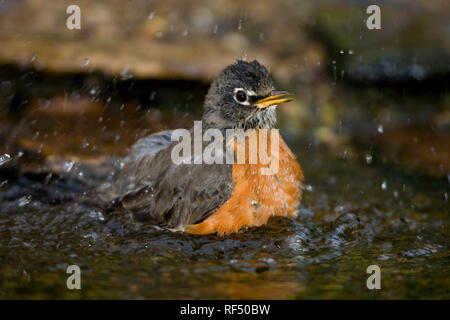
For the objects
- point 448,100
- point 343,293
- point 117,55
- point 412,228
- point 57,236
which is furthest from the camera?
point 448,100

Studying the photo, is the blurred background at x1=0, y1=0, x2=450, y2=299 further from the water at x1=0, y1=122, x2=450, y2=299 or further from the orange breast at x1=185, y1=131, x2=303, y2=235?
the orange breast at x1=185, y1=131, x2=303, y2=235

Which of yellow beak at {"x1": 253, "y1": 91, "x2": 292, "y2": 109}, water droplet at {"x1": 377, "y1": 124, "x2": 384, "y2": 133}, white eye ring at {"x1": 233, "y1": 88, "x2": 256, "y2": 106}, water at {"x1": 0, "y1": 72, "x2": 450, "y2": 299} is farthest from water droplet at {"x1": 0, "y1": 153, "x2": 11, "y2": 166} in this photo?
water droplet at {"x1": 377, "y1": 124, "x2": 384, "y2": 133}

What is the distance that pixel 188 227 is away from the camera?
5.24 m

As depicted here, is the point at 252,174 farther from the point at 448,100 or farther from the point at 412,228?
the point at 448,100

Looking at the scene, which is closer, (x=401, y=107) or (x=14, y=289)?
(x=14, y=289)

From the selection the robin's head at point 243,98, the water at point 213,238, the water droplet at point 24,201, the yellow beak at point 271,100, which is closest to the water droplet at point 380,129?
the water at point 213,238

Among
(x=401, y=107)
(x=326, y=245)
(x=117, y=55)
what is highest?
(x=117, y=55)

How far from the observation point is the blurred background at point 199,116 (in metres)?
4.40

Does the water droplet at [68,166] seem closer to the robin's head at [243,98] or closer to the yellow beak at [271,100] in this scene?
the robin's head at [243,98]

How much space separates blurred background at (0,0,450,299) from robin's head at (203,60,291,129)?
3.34 feet

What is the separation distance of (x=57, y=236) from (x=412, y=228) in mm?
3126

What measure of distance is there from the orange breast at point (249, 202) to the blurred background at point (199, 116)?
0.47 ft

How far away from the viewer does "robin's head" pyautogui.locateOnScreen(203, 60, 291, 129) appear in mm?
5340
